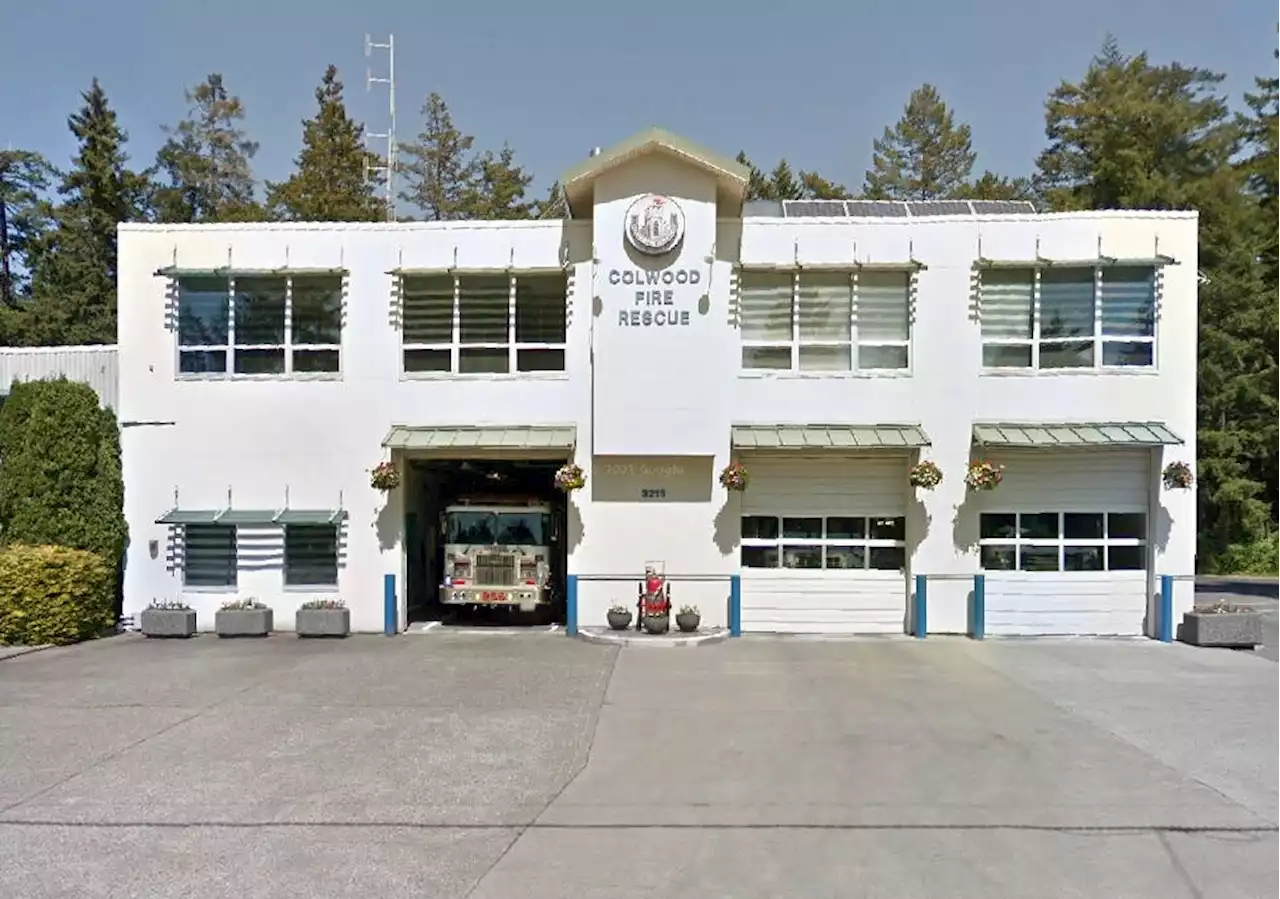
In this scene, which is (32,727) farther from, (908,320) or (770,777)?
(908,320)

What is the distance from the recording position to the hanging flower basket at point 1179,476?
53.3ft

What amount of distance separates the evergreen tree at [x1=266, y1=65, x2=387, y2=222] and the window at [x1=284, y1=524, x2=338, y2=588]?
27.6 metres

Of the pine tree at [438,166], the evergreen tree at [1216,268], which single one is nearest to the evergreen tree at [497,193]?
the pine tree at [438,166]

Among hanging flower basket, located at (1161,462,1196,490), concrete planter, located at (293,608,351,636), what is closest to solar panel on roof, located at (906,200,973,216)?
hanging flower basket, located at (1161,462,1196,490)

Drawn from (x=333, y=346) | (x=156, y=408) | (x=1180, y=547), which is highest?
(x=333, y=346)

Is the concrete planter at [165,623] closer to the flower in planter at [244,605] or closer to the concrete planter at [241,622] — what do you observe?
the concrete planter at [241,622]

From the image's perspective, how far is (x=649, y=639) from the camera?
51.1 feet

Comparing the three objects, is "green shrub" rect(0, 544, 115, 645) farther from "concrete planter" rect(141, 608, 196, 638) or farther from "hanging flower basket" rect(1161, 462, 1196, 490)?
"hanging flower basket" rect(1161, 462, 1196, 490)

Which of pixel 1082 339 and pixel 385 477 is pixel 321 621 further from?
pixel 1082 339

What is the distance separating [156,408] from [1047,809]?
15629 millimetres

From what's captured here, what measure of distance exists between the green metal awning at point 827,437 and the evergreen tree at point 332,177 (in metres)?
30.3

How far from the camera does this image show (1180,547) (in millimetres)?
16562

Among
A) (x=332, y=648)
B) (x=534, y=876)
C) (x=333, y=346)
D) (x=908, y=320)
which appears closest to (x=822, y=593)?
(x=908, y=320)

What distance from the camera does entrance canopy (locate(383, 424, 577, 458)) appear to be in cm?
1658
